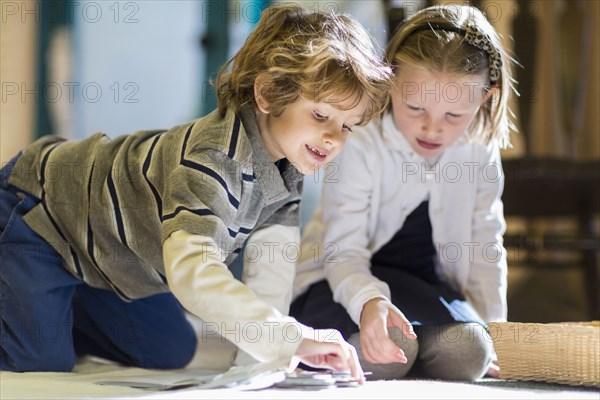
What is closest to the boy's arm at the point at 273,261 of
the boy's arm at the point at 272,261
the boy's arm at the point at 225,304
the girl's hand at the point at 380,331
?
the boy's arm at the point at 272,261

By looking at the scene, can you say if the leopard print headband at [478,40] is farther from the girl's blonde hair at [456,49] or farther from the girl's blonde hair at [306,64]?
the girl's blonde hair at [306,64]

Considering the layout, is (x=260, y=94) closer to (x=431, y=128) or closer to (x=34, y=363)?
(x=431, y=128)

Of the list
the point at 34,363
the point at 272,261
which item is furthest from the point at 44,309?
the point at 272,261

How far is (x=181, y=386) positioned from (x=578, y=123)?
1969 mm

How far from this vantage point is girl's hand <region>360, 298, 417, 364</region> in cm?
111

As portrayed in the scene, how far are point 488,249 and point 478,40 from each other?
37cm

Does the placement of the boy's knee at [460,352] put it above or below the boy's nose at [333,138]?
below

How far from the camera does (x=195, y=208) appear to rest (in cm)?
102

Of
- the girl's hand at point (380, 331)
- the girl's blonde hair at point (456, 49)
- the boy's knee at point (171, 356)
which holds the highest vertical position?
the girl's blonde hair at point (456, 49)

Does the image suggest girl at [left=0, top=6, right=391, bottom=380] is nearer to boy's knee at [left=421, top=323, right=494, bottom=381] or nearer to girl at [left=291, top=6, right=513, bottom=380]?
girl at [left=291, top=6, right=513, bottom=380]

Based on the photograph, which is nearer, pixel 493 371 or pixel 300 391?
pixel 300 391

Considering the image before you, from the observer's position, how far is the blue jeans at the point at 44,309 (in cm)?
124

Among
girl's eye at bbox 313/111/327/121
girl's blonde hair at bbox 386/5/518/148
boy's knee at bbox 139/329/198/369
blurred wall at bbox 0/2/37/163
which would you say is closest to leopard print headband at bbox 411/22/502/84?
girl's blonde hair at bbox 386/5/518/148

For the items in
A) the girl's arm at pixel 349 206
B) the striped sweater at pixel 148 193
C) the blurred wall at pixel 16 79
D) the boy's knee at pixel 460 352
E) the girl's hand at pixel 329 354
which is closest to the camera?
the girl's hand at pixel 329 354
